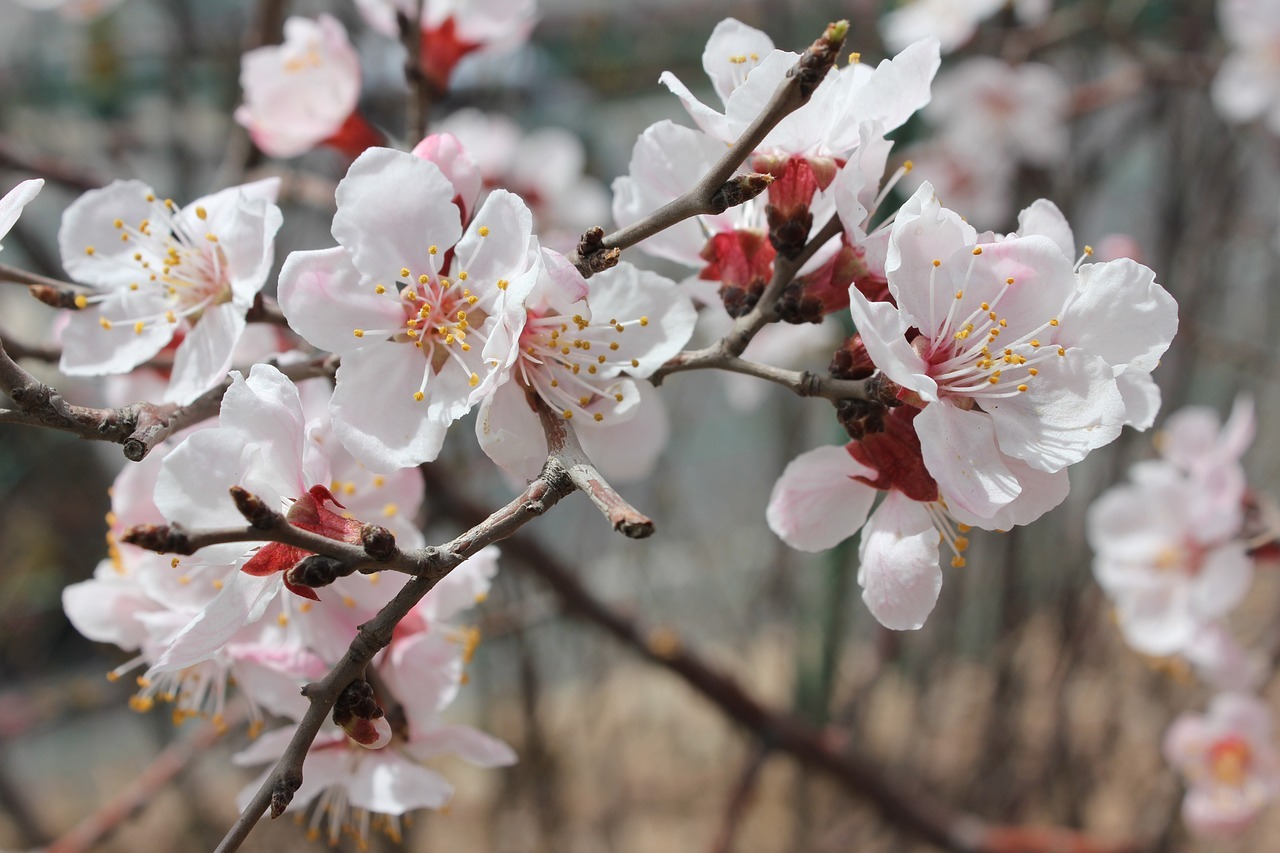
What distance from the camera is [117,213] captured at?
0.91 meters

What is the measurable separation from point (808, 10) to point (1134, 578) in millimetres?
2106

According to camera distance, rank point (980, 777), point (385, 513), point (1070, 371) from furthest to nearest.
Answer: point (980, 777) < point (385, 513) < point (1070, 371)

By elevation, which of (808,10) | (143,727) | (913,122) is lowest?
(143,727)

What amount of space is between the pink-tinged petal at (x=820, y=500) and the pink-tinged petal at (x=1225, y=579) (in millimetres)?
935

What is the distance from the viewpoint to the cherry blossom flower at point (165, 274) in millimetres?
806

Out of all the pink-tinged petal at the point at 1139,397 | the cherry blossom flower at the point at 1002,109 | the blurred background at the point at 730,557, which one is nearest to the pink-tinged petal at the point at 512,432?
the pink-tinged petal at the point at 1139,397

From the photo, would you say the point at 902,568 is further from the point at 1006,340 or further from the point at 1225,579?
the point at 1225,579

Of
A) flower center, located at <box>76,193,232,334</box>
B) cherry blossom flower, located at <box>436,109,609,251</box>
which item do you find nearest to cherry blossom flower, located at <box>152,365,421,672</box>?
flower center, located at <box>76,193,232,334</box>

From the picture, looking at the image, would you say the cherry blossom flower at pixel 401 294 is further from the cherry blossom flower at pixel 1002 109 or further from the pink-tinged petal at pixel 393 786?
the cherry blossom flower at pixel 1002 109

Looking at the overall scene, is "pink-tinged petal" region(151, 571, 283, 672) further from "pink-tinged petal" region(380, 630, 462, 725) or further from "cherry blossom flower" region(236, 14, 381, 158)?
"cherry blossom flower" region(236, 14, 381, 158)

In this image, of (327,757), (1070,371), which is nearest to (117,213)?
(327,757)

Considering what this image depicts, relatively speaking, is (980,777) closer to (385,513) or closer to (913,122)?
(913,122)

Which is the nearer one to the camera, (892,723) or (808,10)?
(808,10)

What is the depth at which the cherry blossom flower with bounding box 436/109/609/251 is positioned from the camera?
2.20 m
